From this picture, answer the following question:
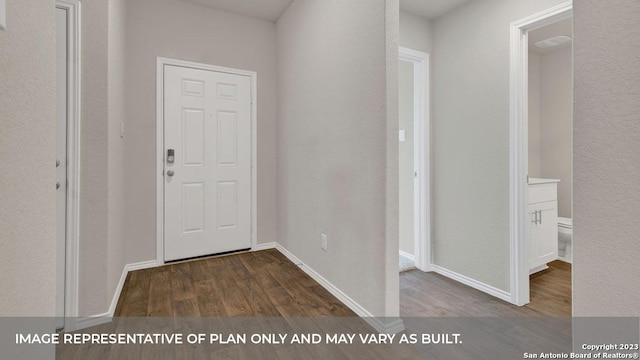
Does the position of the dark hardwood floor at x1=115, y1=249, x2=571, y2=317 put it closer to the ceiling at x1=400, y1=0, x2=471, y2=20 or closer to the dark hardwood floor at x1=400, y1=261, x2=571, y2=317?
the dark hardwood floor at x1=400, y1=261, x2=571, y2=317

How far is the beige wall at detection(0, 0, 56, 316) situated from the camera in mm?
743

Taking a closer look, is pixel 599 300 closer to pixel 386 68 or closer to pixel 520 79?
pixel 386 68

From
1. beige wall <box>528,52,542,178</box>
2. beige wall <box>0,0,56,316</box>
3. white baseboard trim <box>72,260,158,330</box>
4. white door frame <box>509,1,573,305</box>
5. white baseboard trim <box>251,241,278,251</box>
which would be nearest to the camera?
beige wall <box>0,0,56,316</box>

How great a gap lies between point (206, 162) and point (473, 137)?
8.54 ft

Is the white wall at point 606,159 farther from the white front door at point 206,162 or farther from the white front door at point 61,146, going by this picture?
the white front door at point 206,162

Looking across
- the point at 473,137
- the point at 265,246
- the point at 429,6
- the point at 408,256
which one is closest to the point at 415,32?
the point at 429,6

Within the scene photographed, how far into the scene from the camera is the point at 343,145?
2.22 meters

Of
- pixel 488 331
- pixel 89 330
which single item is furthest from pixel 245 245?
pixel 488 331

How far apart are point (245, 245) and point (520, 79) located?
302cm

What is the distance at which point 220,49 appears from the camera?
3258 millimetres

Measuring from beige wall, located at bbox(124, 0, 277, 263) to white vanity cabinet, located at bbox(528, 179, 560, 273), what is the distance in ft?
10.1

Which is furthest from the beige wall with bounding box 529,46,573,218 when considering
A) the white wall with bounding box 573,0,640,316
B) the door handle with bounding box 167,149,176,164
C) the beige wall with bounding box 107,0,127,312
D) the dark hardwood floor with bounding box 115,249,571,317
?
the beige wall with bounding box 107,0,127,312

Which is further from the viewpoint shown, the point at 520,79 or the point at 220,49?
the point at 220,49

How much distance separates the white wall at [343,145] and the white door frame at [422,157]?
3.08 ft
